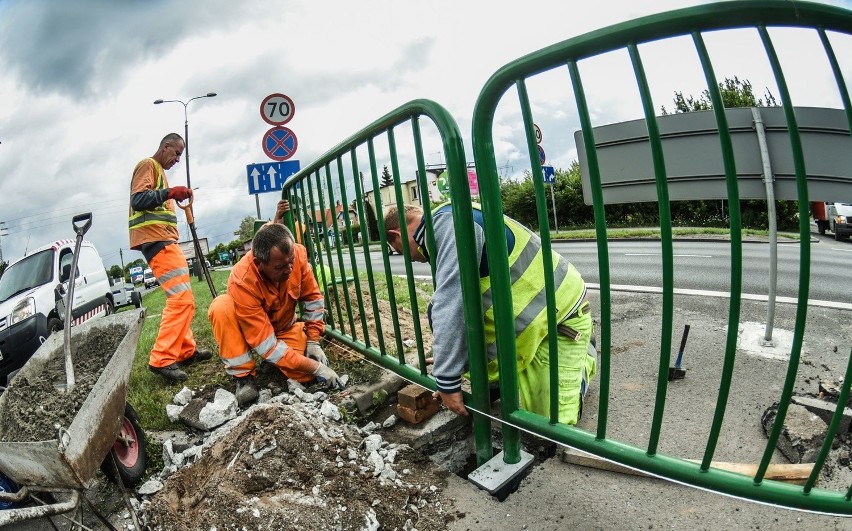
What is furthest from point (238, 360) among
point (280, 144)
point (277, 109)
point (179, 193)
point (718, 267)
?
point (718, 267)

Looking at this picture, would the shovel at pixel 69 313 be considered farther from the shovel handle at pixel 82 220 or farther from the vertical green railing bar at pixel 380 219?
the vertical green railing bar at pixel 380 219

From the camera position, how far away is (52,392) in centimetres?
275

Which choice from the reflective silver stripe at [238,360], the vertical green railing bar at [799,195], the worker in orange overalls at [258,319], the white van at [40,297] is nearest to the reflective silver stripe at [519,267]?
the vertical green railing bar at [799,195]

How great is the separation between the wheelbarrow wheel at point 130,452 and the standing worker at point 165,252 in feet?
3.50

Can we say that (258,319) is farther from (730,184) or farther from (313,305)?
(730,184)

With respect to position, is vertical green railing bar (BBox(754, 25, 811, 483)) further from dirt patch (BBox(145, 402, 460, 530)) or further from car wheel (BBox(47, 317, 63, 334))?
car wheel (BBox(47, 317, 63, 334))

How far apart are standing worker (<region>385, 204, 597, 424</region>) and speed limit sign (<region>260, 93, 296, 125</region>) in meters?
6.74

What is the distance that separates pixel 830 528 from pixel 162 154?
4.93 metres

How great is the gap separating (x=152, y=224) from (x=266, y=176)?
Answer: 468 cm

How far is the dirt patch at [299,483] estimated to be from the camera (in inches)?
84.0

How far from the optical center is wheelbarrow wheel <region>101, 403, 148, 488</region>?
2616mm

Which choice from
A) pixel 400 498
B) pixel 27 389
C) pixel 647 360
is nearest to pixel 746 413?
pixel 647 360

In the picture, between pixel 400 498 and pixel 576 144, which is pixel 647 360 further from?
pixel 400 498

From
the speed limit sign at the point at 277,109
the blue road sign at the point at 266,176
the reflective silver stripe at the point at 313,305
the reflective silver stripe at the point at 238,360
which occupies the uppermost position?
the speed limit sign at the point at 277,109
